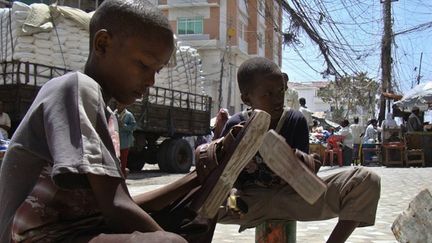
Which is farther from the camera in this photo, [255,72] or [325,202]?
[255,72]

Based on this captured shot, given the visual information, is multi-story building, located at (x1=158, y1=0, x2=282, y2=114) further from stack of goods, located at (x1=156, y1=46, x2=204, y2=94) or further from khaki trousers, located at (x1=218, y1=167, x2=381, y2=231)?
khaki trousers, located at (x1=218, y1=167, x2=381, y2=231)

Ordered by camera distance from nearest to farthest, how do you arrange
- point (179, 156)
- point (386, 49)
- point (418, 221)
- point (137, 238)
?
point (137, 238), point (418, 221), point (386, 49), point (179, 156)

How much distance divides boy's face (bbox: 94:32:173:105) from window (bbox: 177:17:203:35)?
100.0ft

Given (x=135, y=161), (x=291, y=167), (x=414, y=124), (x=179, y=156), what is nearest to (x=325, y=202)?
(x=291, y=167)

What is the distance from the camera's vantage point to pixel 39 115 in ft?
4.75

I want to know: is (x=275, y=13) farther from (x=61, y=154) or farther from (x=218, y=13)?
(x=218, y=13)

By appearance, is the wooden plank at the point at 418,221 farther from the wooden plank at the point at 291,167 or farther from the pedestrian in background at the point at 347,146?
the pedestrian in background at the point at 347,146

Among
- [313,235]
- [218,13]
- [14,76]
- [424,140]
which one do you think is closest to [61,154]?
[313,235]

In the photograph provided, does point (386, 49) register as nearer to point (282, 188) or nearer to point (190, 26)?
point (282, 188)

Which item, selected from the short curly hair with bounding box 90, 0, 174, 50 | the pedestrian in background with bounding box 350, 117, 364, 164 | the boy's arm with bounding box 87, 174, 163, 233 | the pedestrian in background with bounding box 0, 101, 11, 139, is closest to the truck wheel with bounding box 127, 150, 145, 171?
the pedestrian in background with bounding box 0, 101, 11, 139

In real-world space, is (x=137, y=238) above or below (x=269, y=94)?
below

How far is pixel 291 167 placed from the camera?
2.40 metres

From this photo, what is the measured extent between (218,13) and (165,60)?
30124 mm

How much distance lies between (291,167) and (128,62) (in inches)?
42.7
